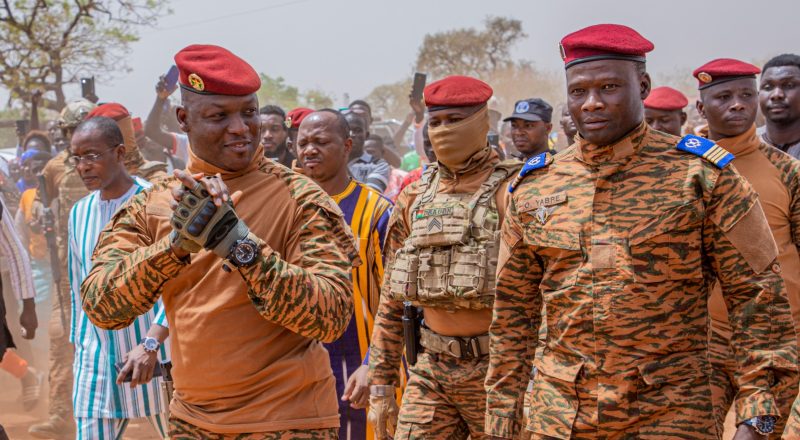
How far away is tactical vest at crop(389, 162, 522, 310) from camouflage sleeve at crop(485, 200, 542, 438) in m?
0.95

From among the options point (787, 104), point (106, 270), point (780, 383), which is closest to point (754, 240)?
point (780, 383)

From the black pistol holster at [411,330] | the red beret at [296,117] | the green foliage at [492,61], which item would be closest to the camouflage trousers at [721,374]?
the black pistol holster at [411,330]

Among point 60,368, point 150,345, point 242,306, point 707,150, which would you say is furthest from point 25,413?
point 707,150

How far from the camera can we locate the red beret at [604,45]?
3.77 meters

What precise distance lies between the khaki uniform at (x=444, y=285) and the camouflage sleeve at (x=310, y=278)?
1285 millimetres

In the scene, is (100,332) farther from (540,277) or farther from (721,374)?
(721,374)

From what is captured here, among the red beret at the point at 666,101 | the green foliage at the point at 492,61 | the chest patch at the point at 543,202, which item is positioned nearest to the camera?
the chest patch at the point at 543,202

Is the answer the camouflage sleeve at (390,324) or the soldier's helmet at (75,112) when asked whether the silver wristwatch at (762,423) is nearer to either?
the camouflage sleeve at (390,324)

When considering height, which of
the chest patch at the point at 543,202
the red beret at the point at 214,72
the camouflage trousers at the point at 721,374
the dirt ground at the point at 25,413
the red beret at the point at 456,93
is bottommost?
the dirt ground at the point at 25,413

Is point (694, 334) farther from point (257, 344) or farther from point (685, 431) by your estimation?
point (257, 344)

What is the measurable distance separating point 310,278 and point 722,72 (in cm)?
347

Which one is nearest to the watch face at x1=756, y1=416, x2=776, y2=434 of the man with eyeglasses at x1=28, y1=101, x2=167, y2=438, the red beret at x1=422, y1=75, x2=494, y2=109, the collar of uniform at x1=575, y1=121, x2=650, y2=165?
the collar of uniform at x1=575, y1=121, x2=650, y2=165

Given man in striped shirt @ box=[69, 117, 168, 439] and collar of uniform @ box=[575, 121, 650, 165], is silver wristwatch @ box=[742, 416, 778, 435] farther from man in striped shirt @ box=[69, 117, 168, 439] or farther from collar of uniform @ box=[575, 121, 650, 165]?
man in striped shirt @ box=[69, 117, 168, 439]

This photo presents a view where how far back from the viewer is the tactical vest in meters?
5.06
